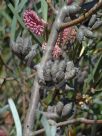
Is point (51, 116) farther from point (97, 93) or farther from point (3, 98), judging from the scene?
point (3, 98)

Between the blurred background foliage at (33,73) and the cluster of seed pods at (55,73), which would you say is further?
the blurred background foliage at (33,73)

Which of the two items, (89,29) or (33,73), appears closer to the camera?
(89,29)

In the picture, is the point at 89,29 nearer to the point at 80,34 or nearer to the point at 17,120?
the point at 80,34

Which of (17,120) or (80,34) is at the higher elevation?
(80,34)

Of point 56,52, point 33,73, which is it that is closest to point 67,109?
point 56,52

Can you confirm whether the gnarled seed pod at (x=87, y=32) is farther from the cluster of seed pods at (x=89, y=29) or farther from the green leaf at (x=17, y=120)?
the green leaf at (x=17, y=120)

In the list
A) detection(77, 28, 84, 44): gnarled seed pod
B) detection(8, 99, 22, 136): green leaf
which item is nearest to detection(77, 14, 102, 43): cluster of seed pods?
detection(77, 28, 84, 44): gnarled seed pod

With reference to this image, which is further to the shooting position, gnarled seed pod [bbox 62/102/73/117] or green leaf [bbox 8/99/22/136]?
gnarled seed pod [bbox 62/102/73/117]

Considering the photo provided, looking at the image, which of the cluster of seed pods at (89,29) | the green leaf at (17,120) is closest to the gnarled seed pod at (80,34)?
the cluster of seed pods at (89,29)

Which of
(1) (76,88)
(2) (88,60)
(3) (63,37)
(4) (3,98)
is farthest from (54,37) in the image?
(4) (3,98)

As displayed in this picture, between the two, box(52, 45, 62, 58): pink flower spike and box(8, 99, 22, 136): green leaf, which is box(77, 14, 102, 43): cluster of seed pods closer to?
box(52, 45, 62, 58): pink flower spike

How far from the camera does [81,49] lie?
0.69 metres

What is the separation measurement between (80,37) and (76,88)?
0.47 ft

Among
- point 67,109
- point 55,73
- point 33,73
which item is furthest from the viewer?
point 33,73
